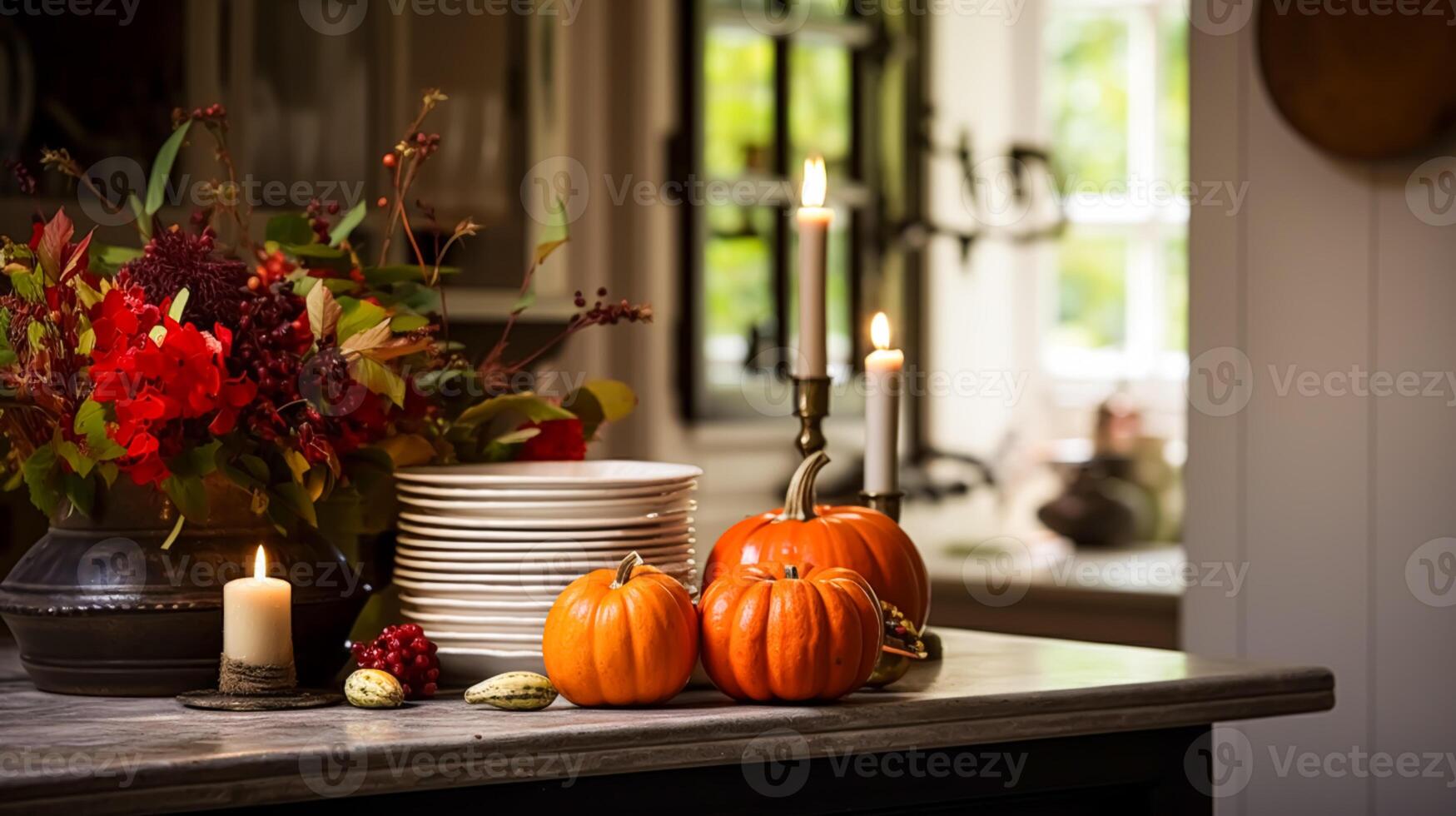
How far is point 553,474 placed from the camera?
1314 mm

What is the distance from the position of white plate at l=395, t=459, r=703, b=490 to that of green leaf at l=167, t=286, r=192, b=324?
0.69ft

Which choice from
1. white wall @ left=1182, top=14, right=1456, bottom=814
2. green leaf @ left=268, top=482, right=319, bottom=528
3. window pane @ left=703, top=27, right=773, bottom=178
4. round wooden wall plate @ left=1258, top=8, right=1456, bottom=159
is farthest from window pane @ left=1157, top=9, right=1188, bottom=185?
green leaf @ left=268, top=482, right=319, bottom=528

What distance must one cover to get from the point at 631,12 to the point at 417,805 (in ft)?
9.10

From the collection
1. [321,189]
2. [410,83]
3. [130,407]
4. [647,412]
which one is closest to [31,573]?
[130,407]

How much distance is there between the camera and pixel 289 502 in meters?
1.18

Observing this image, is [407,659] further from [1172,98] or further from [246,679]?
[1172,98]

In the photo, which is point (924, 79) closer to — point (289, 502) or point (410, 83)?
point (410, 83)

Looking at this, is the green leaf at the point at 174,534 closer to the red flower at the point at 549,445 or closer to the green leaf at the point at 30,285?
the green leaf at the point at 30,285

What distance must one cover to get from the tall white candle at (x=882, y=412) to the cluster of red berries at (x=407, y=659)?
433 millimetres

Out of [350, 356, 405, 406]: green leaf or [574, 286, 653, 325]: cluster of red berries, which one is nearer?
[350, 356, 405, 406]: green leaf

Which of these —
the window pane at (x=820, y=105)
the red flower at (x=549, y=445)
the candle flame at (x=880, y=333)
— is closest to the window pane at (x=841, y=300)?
the window pane at (x=820, y=105)

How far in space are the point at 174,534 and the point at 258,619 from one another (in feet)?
0.29

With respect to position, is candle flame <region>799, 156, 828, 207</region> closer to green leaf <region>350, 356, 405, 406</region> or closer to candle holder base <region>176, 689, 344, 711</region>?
green leaf <region>350, 356, 405, 406</region>

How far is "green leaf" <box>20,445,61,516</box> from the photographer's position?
3.76 feet
